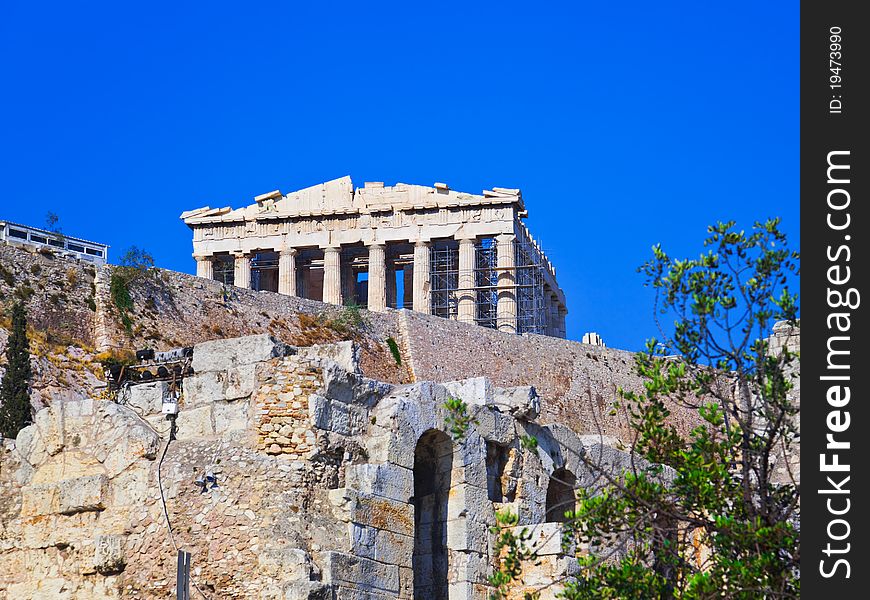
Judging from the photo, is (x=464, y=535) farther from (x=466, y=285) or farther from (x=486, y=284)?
(x=486, y=284)

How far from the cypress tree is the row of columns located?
2858 centimetres

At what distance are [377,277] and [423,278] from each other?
1.94 m

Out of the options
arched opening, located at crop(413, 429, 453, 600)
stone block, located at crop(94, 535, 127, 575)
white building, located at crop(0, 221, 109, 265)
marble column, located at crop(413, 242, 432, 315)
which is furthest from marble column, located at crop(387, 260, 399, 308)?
stone block, located at crop(94, 535, 127, 575)

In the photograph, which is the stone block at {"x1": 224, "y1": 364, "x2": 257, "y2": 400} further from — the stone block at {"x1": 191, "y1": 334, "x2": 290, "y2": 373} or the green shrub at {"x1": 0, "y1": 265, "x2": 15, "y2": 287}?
the green shrub at {"x1": 0, "y1": 265, "x2": 15, "y2": 287}

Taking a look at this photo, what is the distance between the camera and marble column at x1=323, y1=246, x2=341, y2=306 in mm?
65188

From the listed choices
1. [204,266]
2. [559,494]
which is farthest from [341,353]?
[204,266]

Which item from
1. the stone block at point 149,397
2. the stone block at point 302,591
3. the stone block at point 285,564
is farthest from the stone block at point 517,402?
the stone block at point 302,591

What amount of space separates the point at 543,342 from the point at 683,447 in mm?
40241

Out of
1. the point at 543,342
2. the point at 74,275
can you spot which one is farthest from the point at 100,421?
the point at 543,342

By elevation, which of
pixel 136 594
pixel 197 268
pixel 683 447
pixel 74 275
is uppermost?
pixel 197 268

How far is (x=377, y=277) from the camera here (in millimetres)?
65438

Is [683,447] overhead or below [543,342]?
below
